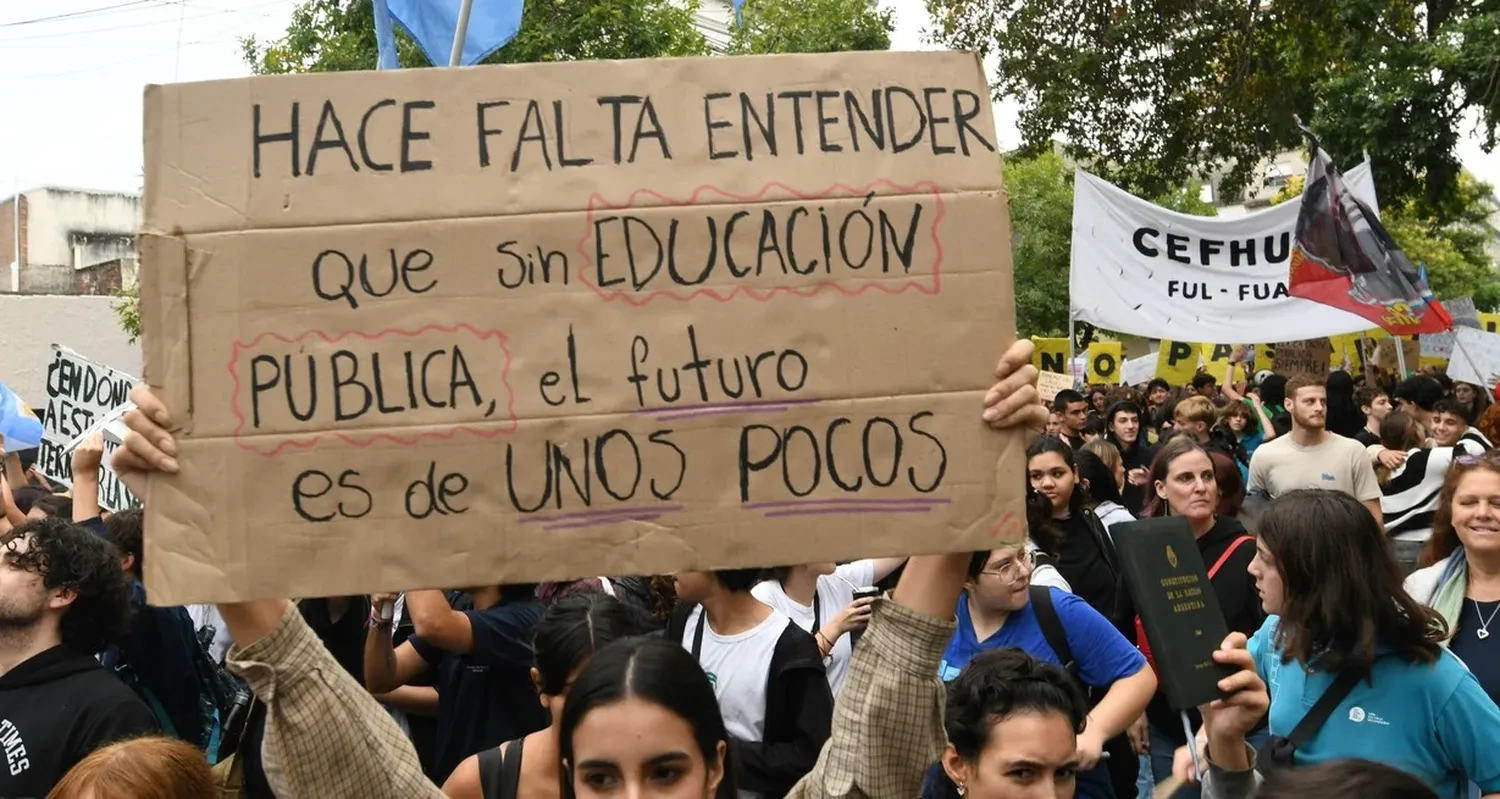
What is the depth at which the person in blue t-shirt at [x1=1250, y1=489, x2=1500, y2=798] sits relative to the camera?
365cm

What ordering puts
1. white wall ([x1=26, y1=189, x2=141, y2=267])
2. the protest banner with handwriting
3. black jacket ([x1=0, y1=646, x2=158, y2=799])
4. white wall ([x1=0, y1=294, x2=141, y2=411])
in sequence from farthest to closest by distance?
white wall ([x1=26, y1=189, x2=141, y2=267])
white wall ([x1=0, y1=294, x2=141, y2=411])
the protest banner with handwriting
black jacket ([x1=0, y1=646, x2=158, y2=799])

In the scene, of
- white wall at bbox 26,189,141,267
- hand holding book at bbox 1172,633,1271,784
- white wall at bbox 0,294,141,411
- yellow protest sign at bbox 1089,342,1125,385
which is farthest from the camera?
white wall at bbox 26,189,141,267

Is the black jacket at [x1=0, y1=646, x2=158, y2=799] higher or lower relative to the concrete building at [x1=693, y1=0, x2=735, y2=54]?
lower

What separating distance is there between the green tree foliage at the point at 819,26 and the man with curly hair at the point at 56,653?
89.9 ft

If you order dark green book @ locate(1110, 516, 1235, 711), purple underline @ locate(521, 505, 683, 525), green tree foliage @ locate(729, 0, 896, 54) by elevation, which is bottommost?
dark green book @ locate(1110, 516, 1235, 711)

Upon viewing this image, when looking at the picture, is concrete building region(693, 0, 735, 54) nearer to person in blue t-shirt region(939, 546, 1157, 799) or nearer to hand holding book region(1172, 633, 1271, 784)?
person in blue t-shirt region(939, 546, 1157, 799)

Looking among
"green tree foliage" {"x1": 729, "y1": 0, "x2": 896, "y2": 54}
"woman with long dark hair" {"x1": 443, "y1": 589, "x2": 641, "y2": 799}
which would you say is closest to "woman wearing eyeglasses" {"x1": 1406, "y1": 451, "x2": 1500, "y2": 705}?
"woman with long dark hair" {"x1": 443, "y1": 589, "x2": 641, "y2": 799}

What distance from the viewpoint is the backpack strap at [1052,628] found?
4637 mm

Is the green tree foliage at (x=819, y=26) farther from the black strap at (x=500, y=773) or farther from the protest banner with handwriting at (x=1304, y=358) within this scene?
the black strap at (x=500, y=773)

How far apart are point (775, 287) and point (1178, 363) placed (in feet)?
52.4

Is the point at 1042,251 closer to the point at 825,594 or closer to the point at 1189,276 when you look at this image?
the point at 1189,276

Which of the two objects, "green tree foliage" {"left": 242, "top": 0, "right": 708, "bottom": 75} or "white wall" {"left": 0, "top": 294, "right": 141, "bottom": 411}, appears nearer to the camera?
"green tree foliage" {"left": 242, "top": 0, "right": 708, "bottom": 75}

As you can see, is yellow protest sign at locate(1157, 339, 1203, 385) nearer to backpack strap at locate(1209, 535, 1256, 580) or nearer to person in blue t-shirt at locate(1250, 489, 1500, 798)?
backpack strap at locate(1209, 535, 1256, 580)

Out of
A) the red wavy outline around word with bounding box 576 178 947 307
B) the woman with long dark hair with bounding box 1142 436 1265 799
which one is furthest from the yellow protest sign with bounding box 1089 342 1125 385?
the red wavy outline around word with bounding box 576 178 947 307
